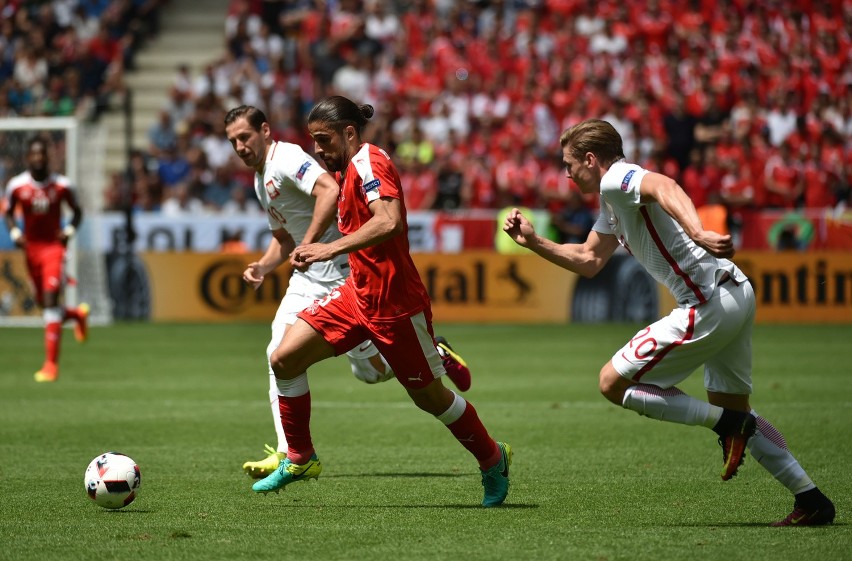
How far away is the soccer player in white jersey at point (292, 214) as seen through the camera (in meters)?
8.27

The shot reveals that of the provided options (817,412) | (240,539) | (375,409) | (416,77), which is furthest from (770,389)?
(416,77)

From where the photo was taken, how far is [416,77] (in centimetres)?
2583

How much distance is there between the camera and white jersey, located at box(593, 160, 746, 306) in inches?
253

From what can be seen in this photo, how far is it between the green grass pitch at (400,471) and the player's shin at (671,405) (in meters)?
0.51

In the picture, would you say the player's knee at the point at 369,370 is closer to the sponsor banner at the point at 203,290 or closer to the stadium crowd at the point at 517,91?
the stadium crowd at the point at 517,91

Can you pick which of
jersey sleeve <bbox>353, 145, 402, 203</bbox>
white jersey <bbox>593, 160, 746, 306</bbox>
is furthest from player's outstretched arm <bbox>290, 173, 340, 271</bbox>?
white jersey <bbox>593, 160, 746, 306</bbox>

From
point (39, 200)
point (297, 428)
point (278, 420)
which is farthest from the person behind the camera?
point (39, 200)

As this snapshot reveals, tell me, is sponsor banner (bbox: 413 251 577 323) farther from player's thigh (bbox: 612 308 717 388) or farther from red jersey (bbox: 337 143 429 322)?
player's thigh (bbox: 612 308 717 388)

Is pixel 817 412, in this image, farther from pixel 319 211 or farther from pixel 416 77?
pixel 416 77

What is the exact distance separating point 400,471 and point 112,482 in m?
2.04

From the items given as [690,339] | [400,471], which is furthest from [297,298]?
[690,339]

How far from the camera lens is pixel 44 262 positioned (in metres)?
15.0

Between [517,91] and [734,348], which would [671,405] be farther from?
[517,91]

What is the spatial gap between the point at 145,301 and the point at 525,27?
29.1 ft
